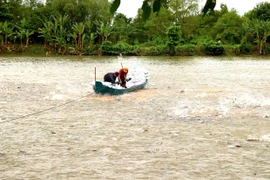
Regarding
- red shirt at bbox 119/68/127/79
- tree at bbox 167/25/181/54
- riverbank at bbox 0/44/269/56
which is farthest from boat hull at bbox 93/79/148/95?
tree at bbox 167/25/181/54

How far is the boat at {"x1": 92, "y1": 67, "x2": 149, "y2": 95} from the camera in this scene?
13.1 m

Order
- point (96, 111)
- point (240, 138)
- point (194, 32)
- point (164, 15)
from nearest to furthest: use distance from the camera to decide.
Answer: point (240, 138)
point (96, 111)
point (164, 15)
point (194, 32)

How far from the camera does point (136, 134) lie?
8.19 m

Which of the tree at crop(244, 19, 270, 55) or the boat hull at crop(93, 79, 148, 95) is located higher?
the tree at crop(244, 19, 270, 55)

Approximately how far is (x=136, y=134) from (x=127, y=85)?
245 inches

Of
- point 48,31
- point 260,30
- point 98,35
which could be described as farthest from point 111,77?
point 260,30

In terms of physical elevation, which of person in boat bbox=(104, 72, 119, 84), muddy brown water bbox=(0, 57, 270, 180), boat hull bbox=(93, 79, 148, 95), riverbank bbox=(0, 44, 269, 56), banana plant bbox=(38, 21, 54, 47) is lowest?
muddy brown water bbox=(0, 57, 270, 180)

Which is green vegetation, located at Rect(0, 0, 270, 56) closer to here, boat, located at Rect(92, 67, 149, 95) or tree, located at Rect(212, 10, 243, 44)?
tree, located at Rect(212, 10, 243, 44)

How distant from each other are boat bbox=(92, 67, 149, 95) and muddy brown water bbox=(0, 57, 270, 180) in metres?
0.24

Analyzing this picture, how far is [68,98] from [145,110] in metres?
3.39

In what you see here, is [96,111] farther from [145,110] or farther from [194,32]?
[194,32]

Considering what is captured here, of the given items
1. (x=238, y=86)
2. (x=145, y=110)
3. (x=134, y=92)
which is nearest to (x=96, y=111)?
(x=145, y=110)

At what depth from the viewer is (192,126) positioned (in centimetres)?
888

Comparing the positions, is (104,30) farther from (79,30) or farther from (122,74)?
(122,74)
